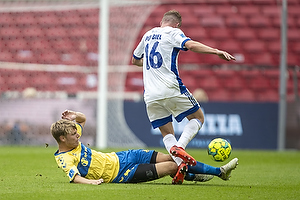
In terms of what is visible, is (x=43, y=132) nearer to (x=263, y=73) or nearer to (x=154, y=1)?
(x=154, y=1)

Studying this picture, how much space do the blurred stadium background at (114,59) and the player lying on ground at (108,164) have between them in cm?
682

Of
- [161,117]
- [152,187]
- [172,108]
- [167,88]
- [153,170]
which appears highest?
[167,88]

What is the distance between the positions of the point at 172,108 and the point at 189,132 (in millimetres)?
335

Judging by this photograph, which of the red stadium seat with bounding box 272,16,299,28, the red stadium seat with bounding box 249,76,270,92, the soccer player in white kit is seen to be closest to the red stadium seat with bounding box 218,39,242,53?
the red stadium seat with bounding box 272,16,299,28

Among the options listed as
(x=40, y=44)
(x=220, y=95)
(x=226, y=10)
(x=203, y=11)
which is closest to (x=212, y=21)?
(x=203, y=11)

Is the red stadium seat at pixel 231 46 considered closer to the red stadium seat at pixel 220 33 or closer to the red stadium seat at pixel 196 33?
the red stadium seat at pixel 220 33

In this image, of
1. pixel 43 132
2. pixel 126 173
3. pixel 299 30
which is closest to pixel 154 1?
pixel 43 132

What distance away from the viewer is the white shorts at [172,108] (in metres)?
5.96

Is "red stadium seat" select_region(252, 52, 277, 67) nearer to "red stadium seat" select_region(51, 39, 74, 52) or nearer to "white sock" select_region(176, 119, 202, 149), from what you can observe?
"red stadium seat" select_region(51, 39, 74, 52)

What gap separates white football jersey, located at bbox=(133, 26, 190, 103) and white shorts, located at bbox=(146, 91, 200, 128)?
61mm

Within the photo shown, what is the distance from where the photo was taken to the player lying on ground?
17.8 ft

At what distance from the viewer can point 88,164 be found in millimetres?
5496

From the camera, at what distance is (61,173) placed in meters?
6.94

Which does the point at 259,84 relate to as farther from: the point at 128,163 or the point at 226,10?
the point at 128,163
